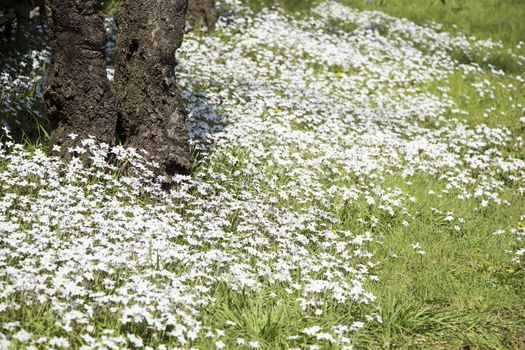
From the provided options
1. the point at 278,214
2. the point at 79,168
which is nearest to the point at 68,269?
the point at 79,168

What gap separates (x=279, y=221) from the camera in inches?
277

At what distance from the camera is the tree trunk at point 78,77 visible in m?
7.05

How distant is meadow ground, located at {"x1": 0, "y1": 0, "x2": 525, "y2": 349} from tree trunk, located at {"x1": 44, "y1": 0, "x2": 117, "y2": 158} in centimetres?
29

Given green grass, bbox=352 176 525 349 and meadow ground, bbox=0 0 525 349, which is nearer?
meadow ground, bbox=0 0 525 349

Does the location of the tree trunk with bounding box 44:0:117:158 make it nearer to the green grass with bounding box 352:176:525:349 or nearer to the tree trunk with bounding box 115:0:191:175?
the tree trunk with bounding box 115:0:191:175

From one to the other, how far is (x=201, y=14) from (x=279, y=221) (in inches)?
333

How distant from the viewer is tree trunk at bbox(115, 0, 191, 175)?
7305 mm

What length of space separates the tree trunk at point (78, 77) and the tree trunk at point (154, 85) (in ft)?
1.01

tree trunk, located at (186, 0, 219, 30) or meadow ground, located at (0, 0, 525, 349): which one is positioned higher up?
tree trunk, located at (186, 0, 219, 30)

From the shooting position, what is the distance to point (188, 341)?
4.79 metres

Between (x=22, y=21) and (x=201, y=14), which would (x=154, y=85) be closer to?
(x=22, y=21)

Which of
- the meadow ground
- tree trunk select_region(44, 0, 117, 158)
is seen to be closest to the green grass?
the meadow ground

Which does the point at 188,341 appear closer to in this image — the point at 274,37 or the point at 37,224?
the point at 37,224

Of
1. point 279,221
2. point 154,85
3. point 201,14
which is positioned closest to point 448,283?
point 279,221
